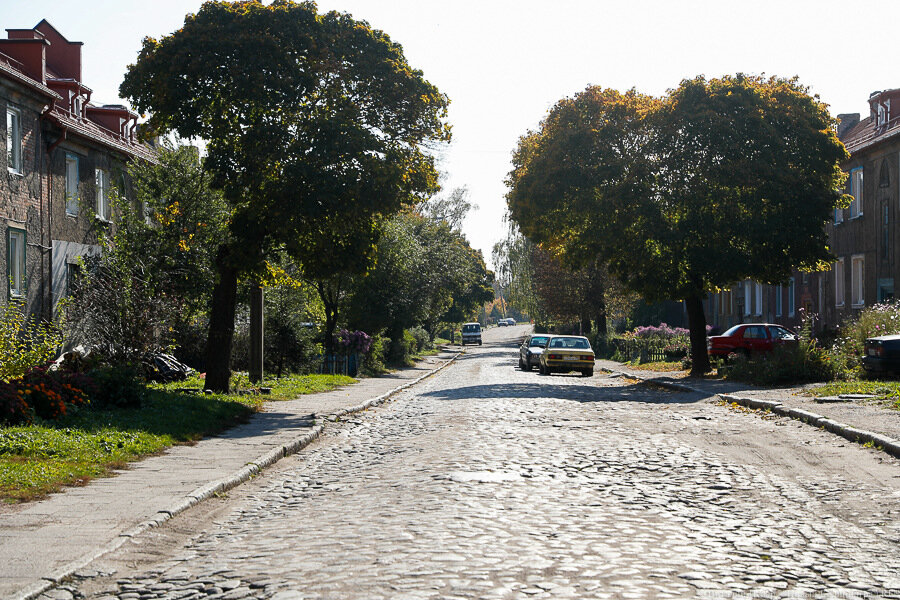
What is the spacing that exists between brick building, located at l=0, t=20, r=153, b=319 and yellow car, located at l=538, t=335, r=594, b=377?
55.1ft

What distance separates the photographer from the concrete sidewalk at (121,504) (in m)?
6.08

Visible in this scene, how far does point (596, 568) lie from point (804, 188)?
22626mm

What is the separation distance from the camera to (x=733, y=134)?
2597cm

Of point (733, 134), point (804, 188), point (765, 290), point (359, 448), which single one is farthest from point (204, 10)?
point (765, 290)

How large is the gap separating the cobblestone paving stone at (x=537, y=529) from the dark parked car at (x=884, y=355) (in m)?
9.18

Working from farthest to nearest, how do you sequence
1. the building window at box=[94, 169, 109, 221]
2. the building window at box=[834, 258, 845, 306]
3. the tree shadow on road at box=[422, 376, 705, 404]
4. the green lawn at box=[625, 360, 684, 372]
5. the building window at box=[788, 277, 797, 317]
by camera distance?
the building window at box=[788, 277, 797, 317] → the building window at box=[834, 258, 845, 306] → the green lawn at box=[625, 360, 684, 372] → the building window at box=[94, 169, 109, 221] → the tree shadow on road at box=[422, 376, 705, 404]

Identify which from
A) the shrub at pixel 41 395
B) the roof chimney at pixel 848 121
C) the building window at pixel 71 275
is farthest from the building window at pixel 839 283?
the shrub at pixel 41 395

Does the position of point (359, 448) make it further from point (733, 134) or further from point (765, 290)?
point (765, 290)

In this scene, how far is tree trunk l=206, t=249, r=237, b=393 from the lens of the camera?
772 inches

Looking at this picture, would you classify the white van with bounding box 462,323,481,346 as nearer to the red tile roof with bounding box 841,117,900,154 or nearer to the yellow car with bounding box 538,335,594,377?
the red tile roof with bounding box 841,117,900,154

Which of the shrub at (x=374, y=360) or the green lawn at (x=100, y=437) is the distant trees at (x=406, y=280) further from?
the green lawn at (x=100, y=437)

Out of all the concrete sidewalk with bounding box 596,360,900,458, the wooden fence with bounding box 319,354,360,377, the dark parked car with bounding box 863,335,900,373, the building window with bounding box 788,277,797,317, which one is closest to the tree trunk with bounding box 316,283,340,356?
the wooden fence with bounding box 319,354,360,377

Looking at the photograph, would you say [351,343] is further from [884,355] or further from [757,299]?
[757,299]

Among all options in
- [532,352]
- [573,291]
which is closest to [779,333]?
[532,352]
